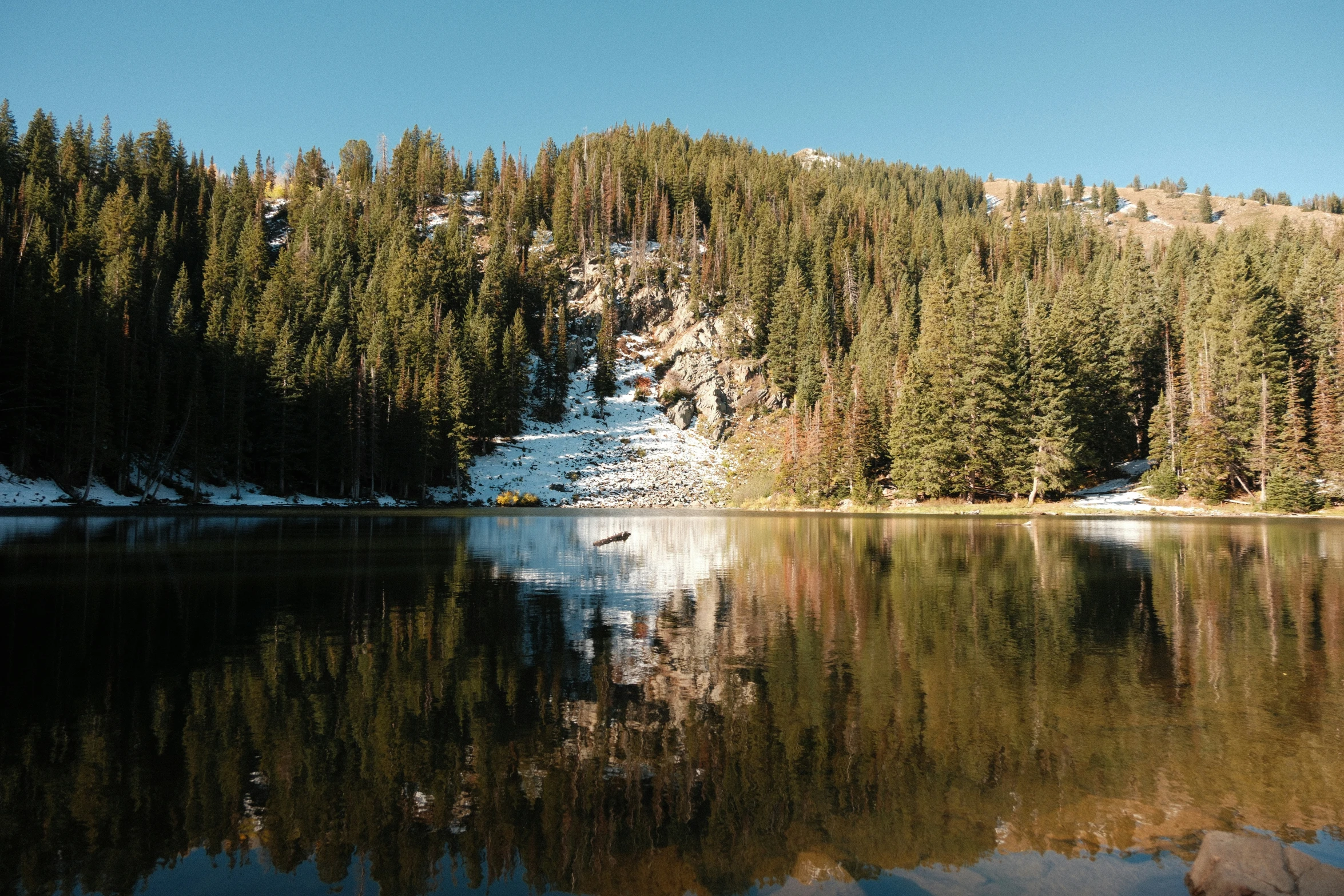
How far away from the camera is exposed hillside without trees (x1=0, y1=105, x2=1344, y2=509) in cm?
5597

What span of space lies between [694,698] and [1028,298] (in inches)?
3229

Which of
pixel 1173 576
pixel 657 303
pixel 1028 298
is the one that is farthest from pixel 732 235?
pixel 1173 576

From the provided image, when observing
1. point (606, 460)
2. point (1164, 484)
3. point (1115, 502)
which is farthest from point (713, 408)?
point (1164, 484)

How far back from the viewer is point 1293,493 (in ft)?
166

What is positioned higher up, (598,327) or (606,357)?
(598,327)

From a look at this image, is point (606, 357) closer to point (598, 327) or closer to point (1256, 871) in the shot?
point (598, 327)

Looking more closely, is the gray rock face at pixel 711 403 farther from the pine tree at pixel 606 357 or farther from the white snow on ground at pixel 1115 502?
the white snow on ground at pixel 1115 502

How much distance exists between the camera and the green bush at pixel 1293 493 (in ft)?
166

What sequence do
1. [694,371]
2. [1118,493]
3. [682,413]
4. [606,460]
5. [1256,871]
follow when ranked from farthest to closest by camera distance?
[694,371] < [682,413] < [606,460] < [1118,493] < [1256,871]

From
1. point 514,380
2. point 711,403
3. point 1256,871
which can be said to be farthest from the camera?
point 711,403

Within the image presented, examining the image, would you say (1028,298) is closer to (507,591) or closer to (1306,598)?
(1306,598)

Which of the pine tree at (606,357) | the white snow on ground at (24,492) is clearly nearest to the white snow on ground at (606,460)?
the pine tree at (606,357)

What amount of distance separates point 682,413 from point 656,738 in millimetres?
94378

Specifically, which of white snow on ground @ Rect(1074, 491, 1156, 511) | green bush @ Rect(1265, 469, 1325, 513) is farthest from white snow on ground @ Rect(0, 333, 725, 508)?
green bush @ Rect(1265, 469, 1325, 513)
